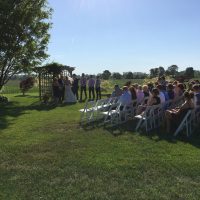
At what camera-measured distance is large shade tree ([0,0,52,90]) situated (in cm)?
2322

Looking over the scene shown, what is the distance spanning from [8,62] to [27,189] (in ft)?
64.4

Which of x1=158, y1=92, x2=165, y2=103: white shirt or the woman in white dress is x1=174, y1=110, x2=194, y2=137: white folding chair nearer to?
x1=158, y1=92, x2=165, y2=103: white shirt

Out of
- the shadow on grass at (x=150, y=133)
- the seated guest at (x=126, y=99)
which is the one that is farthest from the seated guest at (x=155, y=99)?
the seated guest at (x=126, y=99)

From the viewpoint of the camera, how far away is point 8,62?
25.3m

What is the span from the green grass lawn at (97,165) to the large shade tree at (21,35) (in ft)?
40.7

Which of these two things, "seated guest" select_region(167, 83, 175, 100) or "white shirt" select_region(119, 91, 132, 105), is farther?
"white shirt" select_region(119, 91, 132, 105)

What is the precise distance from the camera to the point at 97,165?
26.0ft

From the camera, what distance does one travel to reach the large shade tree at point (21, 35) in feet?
76.2

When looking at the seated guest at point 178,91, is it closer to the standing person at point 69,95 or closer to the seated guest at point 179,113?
the seated guest at point 179,113

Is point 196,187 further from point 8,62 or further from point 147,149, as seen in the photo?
point 8,62

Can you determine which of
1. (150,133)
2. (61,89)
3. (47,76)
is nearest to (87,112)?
(150,133)

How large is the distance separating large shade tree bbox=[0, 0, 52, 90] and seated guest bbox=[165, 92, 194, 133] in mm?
14425

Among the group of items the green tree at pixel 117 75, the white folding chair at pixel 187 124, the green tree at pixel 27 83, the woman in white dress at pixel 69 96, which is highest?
the green tree at pixel 117 75

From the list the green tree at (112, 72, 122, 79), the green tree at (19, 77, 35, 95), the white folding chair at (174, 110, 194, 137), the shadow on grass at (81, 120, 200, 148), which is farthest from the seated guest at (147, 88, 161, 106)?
the green tree at (112, 72, 122, 79)
